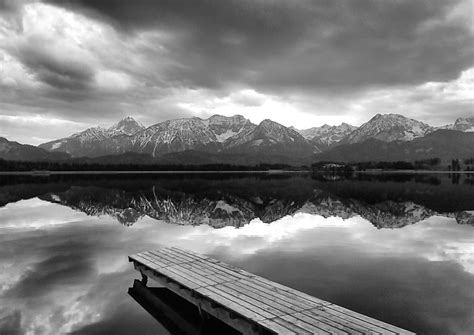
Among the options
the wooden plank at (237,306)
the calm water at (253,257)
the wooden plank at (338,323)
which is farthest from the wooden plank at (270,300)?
the calm water at (253,257)

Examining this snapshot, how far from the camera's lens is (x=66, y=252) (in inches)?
1180

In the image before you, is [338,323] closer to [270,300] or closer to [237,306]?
[270,300]

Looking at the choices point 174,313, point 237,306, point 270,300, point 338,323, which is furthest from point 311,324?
point 174,313

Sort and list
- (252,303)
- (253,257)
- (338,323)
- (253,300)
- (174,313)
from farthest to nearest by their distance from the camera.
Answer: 1. (253,257)
2. (174,313)
3. (253,300)
4. (252,303)
5. (338,323)

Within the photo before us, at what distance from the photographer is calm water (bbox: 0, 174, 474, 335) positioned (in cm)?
1734

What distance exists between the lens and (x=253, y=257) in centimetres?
2853

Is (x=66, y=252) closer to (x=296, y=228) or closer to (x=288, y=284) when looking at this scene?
(x=288, y=284)

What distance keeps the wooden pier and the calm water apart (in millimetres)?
2383

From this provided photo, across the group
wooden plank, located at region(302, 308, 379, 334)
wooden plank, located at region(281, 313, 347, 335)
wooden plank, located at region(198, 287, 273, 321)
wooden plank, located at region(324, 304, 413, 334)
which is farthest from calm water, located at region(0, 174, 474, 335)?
wooden plank, located at region(281, 313, 347, 335)

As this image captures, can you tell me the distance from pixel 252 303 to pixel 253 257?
43.8ft

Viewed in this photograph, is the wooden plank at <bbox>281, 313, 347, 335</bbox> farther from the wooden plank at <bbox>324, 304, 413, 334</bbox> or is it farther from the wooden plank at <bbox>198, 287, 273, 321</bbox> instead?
the wooden plank at <bbox>324, 304, 413, 334</bbox>

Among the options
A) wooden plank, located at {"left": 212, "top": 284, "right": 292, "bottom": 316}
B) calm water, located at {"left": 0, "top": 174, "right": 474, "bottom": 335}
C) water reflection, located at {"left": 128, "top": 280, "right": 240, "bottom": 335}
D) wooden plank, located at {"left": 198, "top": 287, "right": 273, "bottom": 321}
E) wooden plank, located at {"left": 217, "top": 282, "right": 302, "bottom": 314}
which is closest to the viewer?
wooden plank, located at {"left": 198, "top": 287, "right": 273, "bottom": 321}

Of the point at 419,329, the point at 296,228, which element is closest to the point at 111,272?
the point at 419,329

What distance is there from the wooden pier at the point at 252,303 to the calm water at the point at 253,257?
7.82 feet
